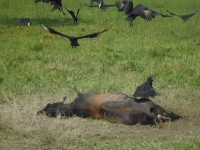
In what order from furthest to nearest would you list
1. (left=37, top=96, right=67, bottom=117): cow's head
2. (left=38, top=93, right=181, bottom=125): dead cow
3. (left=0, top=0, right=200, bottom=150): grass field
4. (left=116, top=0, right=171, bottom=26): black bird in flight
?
(left=116, top=0, right=171, bottom=26): black bird in flight → (left=37, top=96, right=67, bottom=117): cow's head → (left=38, top=93, right=181, bottom=125): dead cow → (left=0, top=0, right=200, bottom=150): grass field

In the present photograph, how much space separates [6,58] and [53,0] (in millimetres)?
5031

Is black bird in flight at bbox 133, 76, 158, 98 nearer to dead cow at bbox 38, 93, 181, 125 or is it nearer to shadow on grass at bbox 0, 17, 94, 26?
dead cow at bbox 38, 93, 181, 125

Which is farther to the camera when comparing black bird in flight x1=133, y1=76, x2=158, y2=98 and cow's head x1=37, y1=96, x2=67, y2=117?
black bird in flight x1=133, y1=76, x2=158, y2=98

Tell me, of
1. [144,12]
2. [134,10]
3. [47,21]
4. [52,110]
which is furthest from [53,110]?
[47,21]

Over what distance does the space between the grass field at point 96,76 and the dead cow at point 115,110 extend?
0.42 ft

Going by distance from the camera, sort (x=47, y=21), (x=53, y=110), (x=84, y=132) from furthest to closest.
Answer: (x=47, y=21), (x=53, y=110), (x=84, y=132)

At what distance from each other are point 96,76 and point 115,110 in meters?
3.24

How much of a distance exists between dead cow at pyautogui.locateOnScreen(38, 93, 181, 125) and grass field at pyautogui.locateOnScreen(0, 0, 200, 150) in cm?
13

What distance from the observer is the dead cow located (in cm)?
691

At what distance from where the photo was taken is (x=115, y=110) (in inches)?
277

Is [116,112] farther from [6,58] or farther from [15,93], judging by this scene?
[6,58]

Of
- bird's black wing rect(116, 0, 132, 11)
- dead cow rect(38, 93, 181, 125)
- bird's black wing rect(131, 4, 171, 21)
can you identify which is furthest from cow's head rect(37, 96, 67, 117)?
bird's black wing rect(116, 0, 132, 11)

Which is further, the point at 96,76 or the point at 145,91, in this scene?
the point at 96,76

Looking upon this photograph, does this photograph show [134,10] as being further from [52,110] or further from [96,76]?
[52,110]
